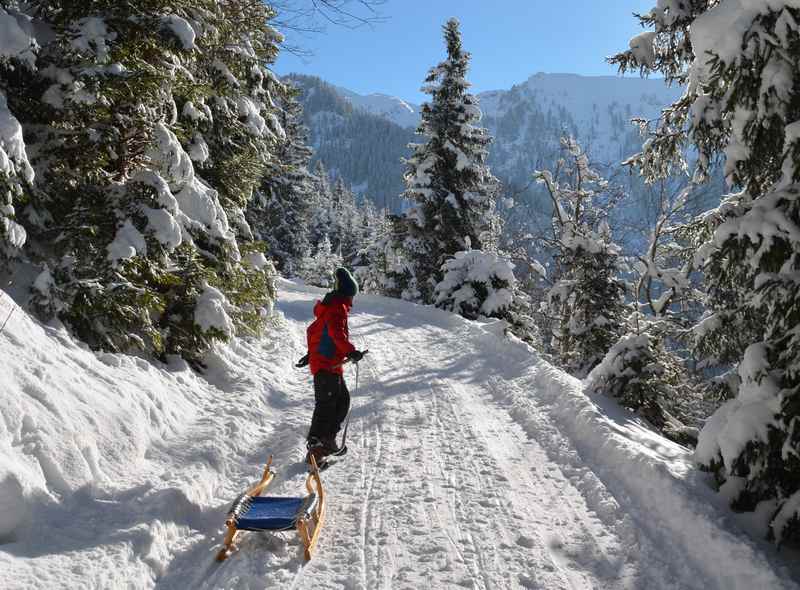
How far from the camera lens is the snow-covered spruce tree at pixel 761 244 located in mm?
3893

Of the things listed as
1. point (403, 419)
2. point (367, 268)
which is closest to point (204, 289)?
point (403, 419)

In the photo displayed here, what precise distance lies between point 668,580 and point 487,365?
285 inches

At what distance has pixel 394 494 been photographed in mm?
4930

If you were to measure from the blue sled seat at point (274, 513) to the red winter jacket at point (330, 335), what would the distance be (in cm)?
172

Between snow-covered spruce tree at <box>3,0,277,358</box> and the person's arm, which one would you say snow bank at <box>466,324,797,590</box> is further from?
snow-covered spruce tree at <box>3,0,277,358</box>

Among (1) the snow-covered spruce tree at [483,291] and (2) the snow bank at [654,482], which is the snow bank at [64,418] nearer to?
(2) the snow bank at [654,482]

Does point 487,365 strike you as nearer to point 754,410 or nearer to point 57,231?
point 754,410

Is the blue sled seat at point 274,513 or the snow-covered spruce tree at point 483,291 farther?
the snow-covered spruce tree at point 483,291

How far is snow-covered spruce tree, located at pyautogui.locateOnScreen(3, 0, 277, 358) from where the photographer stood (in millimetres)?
5504

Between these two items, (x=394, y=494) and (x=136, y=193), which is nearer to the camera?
(x=394, y=494)

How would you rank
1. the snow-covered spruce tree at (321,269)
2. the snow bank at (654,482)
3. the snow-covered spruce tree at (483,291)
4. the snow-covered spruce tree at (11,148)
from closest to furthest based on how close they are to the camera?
the snow bank at (654,482)
the snow-covered spruce tree at (11,148)
the snow-covered spruce tree at (483,291)
the snow-covered spruce tree at (321,269)

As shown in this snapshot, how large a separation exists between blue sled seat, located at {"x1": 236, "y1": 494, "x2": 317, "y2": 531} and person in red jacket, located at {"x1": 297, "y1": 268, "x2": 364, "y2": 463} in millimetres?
1400

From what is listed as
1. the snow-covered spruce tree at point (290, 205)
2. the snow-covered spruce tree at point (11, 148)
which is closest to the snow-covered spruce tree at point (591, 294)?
the snow-covered spruce tree at point (11, 148)

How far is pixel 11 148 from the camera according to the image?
440 centimetres
